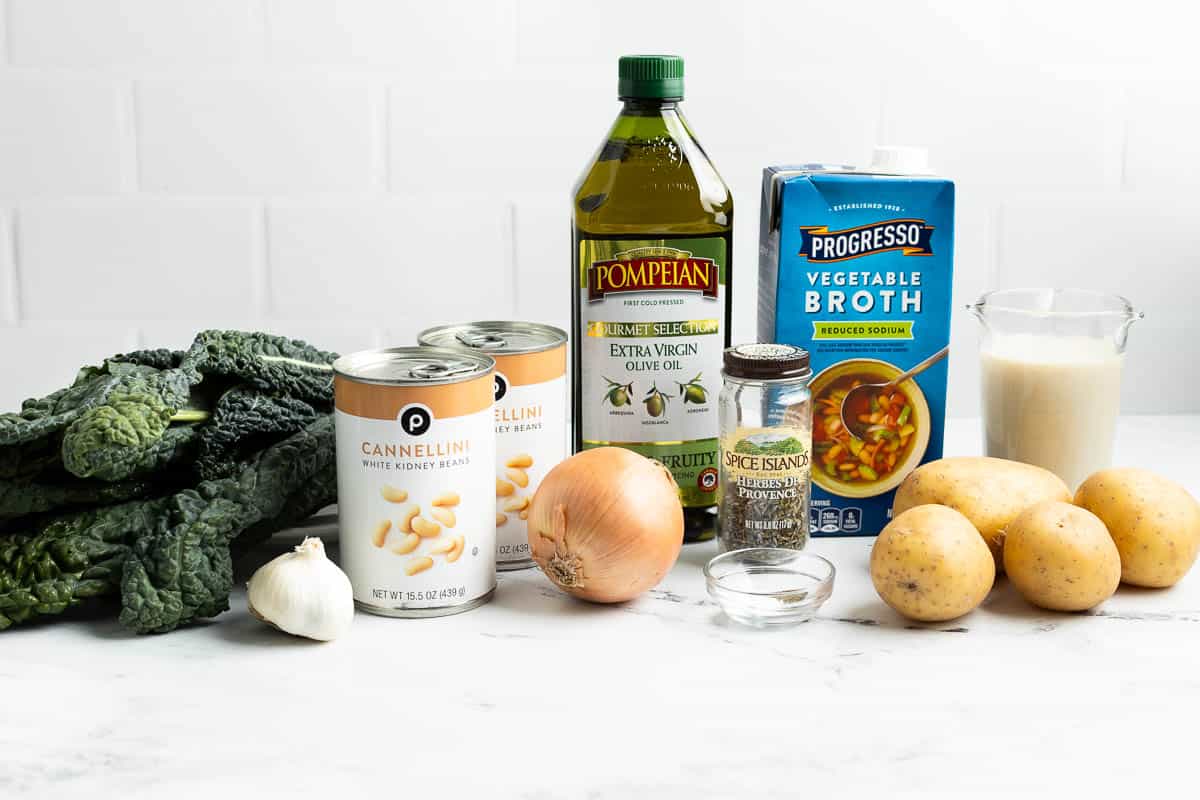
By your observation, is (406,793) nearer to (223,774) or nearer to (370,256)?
(223,774)

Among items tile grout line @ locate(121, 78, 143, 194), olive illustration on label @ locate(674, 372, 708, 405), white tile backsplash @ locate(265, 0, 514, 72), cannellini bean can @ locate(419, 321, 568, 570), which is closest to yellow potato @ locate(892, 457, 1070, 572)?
olive illustration on label @ locate(674, 372, 708, 405)

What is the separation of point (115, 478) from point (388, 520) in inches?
8.1

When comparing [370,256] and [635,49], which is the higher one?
[635,49]

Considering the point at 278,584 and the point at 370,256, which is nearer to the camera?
the point at 278,584

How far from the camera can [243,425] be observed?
110 centimetres

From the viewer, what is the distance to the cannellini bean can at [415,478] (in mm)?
1007

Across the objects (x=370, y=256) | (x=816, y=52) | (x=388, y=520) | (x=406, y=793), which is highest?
(x=816, y=52)

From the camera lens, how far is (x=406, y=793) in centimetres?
81

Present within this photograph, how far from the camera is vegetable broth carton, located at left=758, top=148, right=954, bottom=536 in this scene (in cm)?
119

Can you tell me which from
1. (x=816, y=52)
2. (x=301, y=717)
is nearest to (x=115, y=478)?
(x=301, y=717)

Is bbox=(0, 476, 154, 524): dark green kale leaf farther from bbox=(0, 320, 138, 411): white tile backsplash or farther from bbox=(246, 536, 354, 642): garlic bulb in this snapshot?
bbox=(0, 320, 138, 411): white tile backsplash

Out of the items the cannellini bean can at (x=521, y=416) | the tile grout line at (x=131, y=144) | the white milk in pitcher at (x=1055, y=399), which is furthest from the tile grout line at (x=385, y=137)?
the white milk in pitcher at (x=1055, y=399)

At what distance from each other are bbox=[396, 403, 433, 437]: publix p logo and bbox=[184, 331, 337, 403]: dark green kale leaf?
0.58ft

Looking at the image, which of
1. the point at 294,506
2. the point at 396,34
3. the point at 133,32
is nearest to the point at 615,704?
the point at 294,506
